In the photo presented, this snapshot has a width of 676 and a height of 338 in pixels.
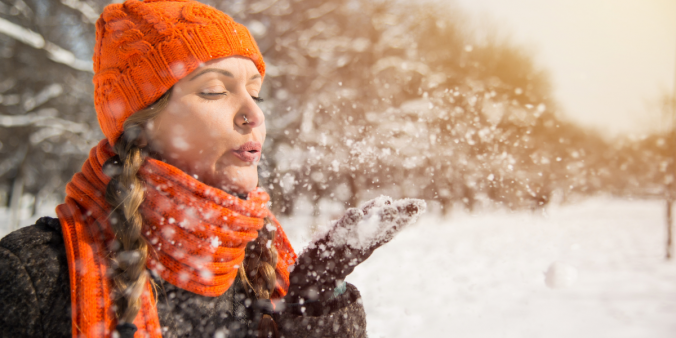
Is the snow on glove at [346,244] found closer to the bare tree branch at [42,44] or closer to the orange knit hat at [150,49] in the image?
the orange knit hat at [150,49]

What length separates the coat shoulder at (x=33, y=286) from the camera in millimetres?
997

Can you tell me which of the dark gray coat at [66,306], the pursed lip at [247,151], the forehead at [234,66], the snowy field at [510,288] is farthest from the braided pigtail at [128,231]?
the snowy field at [510,288]

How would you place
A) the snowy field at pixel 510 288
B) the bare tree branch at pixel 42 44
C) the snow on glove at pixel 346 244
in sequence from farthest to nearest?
the bare tree branch at pixel 42 44 → the snowy field at pixel 510 288 → the snow on glove at pixel 346 244

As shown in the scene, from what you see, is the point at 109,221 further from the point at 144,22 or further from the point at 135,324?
the point at 144,22

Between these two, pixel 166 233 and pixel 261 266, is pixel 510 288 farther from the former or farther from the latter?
pixel 166 233

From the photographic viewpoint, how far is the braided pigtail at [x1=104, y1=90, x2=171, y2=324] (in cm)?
112

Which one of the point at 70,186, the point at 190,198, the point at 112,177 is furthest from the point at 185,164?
the point at 70,186

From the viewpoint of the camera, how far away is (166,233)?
121cm

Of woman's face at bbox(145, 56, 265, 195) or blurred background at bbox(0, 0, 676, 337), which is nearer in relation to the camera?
woman's face at bbox(145, 56, 265, 195)

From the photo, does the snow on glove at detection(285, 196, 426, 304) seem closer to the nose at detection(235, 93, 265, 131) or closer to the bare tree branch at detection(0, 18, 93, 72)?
the nose at detection(235, 93, 265, 131)

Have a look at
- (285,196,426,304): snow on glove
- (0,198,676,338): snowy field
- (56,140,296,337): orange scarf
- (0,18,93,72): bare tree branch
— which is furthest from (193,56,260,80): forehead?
(0,18,93,72): bare tree branch

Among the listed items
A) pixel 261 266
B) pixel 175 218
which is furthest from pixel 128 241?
pixel 261 266

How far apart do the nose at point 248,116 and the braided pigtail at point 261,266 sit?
1.76ft

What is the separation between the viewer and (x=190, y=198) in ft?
3.96
